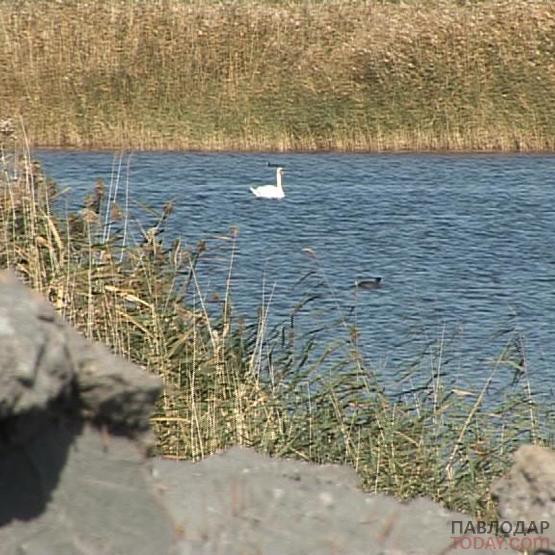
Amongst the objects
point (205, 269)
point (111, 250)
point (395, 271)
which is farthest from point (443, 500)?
point (395, 271)

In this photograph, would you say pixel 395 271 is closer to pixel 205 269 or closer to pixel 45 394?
pixel 205 269

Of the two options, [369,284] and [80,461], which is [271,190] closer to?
[369,284]

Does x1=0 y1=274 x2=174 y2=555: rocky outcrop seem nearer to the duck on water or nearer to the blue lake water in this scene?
the blue lake water

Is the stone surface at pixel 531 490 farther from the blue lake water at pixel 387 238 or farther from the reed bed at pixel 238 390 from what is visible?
the blue lake water at pixel 387 238

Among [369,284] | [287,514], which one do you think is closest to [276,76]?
[369,284]

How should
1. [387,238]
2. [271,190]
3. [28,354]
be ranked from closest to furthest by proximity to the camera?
[28,354] < [387,238] < [271,190]

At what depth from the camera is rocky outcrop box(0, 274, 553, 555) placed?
261cm

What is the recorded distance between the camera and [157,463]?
331 cm

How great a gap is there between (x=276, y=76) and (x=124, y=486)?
16793 millimetres

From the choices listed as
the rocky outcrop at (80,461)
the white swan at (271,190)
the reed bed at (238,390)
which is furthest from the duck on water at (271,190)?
the rocky outcrop at (80,461)

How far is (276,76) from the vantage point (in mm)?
19422

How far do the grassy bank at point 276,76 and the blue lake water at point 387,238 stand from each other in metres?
0.54

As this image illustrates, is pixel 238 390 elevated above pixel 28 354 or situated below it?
below

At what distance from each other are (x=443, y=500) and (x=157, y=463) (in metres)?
2.28
